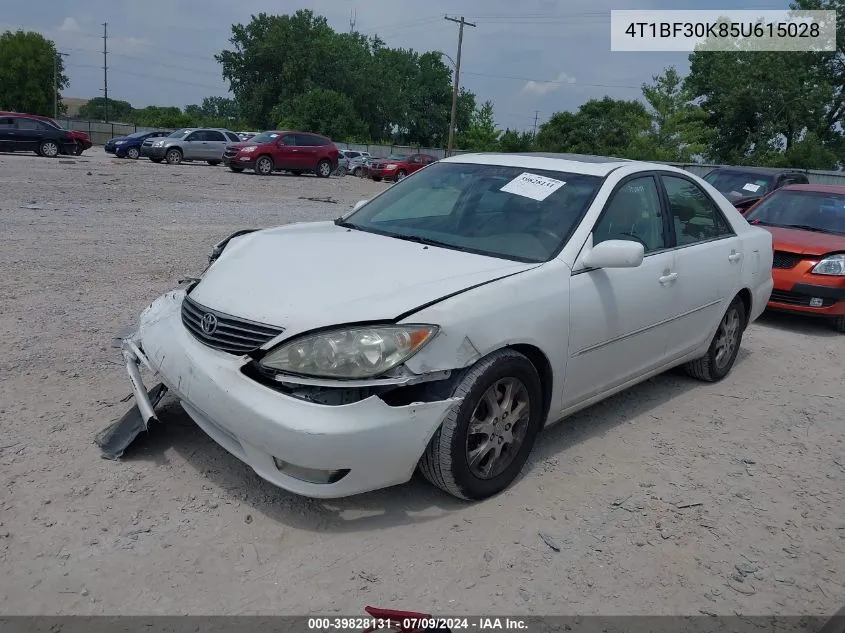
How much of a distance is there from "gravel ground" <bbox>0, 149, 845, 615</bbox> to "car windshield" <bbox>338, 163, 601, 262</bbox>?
0.82 metres

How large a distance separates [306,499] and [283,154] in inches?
942

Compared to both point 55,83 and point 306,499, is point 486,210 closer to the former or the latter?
point 306,499

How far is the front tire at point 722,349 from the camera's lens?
17.4ft

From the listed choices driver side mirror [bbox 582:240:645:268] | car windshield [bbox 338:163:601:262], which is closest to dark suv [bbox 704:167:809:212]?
car windshield [bbox 338:163:601:262]

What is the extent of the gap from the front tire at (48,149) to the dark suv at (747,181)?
24.4 m

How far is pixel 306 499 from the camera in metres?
3.36

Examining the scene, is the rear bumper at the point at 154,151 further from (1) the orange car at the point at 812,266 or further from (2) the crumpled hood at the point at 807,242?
(2) the crumpled hood at the point at 807,242

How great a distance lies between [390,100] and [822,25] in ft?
153

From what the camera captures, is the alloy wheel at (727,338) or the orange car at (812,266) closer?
the alloy wheel at (727,338)

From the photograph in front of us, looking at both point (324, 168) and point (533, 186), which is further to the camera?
point (324, 168)

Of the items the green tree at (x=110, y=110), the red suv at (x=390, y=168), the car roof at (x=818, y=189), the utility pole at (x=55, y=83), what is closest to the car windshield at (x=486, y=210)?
the car roof at (x=818, y=189)

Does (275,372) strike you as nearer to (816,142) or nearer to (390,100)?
(816,142)

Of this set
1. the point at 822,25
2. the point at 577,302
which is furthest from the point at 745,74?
the point at 577,302

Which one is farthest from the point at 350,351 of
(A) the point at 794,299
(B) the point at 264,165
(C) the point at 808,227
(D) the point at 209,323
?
(B) the point at 264,165
